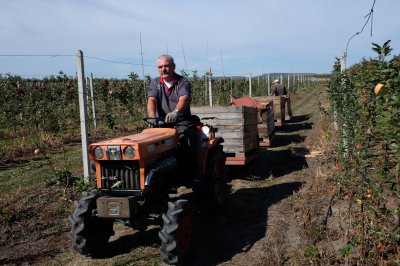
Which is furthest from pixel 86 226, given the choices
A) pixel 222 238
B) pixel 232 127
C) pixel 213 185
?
pixel 232 127

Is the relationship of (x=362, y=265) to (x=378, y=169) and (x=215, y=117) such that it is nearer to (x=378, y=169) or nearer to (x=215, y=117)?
(x=378, y=169)

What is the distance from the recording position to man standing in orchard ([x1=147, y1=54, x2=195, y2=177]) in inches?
191

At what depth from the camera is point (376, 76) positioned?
330 cm

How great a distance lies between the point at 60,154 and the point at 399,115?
8.74 metres

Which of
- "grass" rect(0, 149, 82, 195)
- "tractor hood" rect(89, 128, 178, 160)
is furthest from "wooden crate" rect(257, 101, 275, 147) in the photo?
"tractor hood" rect(89, 128, 178, 160)

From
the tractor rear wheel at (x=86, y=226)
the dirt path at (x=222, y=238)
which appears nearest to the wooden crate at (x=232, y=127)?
the dirt path at (x=222, y=238)

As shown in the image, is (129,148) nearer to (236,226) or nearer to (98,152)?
(98,152)

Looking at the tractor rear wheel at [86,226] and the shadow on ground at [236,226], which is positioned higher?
the tractor rear wheel at [86,226]

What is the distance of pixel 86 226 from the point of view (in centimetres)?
408

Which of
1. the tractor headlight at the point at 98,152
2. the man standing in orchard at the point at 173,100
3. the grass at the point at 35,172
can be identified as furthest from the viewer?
the grass at the point at 35,172

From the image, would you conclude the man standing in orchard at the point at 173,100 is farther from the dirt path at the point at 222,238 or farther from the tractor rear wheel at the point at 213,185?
the dirt path at the point at 222,238

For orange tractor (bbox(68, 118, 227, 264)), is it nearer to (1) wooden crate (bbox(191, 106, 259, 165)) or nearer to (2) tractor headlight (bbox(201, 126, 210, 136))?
(2) tractor headlight (bbox(201, 126, 210, 136))

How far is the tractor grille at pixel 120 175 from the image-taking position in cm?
403

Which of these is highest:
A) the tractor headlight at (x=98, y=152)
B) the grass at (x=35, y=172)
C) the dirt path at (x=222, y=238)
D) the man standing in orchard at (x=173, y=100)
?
the man standing in orchard at (x=173, y=100)
